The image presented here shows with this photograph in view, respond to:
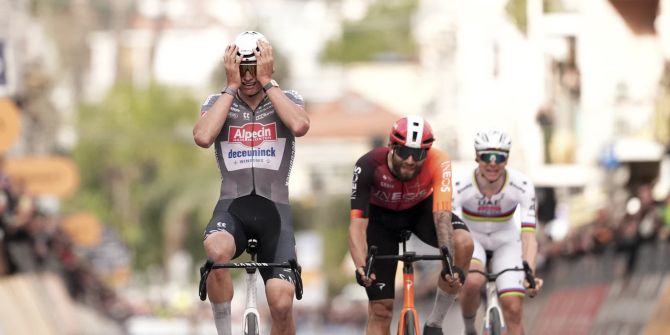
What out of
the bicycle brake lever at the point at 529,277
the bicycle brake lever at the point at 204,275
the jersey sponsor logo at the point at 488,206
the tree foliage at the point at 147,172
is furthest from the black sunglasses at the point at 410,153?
the tree foliage at the point at 147,172

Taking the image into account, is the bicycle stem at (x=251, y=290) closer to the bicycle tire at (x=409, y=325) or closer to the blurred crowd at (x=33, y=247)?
the bicycle tire at (x=409, y=325)

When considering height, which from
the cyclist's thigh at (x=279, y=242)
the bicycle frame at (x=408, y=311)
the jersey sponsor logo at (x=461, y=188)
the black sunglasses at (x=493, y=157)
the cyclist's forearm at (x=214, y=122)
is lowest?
the bicycle frame at (x=408, y=311)

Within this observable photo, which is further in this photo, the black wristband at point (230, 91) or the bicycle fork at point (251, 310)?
the black wristband at point (230, 91)

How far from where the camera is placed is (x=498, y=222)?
67.3 ft

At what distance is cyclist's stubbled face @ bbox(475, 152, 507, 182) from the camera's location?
19359 millimetres

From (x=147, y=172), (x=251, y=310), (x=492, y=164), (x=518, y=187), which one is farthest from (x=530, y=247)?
(x=147, y=172)

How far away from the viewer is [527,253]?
19.8 meters

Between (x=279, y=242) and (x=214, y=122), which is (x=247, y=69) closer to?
(x=214, y=122)

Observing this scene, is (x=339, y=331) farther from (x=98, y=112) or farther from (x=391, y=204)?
(x=391, y=204)

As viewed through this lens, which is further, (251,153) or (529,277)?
(529,277)

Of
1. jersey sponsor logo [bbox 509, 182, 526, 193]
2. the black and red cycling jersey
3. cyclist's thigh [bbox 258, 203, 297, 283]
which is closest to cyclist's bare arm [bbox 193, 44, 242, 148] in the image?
cyclist's thigh [bbox 258, 203, 297, 283]

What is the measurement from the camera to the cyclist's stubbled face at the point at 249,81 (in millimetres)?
16234

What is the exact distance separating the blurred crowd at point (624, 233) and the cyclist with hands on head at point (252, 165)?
43.8 ft

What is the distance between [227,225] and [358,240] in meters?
1.63
